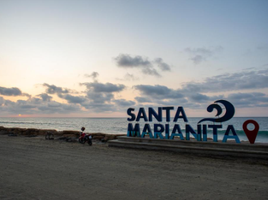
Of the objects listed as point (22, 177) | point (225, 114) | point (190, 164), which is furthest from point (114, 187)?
point (225, 114)

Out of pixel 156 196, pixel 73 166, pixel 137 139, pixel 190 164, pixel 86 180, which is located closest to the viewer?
pixel 156 196

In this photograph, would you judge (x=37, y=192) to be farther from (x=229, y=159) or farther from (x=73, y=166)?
(x=229, y=159)

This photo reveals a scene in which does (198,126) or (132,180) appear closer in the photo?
(132,180)

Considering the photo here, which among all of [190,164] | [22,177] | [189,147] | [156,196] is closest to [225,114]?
[189,147]

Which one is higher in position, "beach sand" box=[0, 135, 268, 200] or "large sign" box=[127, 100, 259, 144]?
"large sign" box=[127, 100, 259, 144]

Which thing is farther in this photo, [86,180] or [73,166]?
[73,166]

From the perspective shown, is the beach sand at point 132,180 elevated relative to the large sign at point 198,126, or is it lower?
lower

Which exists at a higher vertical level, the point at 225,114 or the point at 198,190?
the point at 225,114

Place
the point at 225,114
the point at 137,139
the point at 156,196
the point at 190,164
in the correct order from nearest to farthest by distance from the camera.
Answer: the point at 156,196 < the point at 190,164 < the point at 225,114 < the point at 137,139

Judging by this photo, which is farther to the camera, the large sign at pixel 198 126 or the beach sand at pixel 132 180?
the large sign at pixel 198 126

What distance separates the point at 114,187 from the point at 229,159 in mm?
7459

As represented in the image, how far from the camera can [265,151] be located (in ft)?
39.2

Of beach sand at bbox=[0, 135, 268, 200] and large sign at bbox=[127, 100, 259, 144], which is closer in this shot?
beach sand at bbox=[0, 135, 268, 200]

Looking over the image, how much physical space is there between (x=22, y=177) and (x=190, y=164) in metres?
6.73
